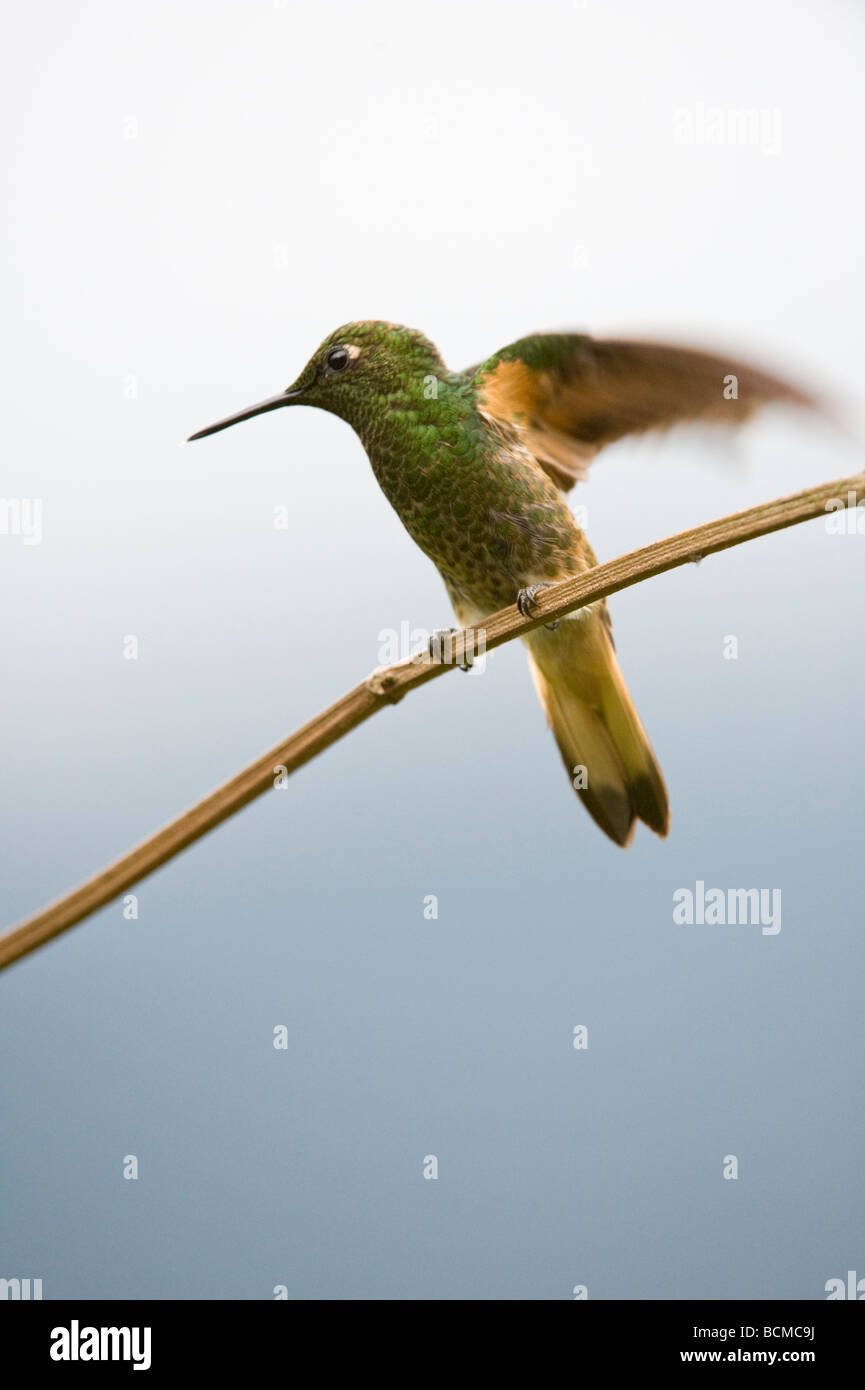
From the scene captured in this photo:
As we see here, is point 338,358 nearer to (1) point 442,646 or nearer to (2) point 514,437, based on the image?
(2) point 514,437

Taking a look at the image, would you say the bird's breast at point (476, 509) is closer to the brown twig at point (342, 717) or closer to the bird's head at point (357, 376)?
the bird's head at point (357, 376)

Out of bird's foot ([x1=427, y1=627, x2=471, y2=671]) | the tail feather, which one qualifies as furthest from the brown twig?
the tail feather

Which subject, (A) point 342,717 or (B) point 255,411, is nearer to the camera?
(A) point 342,717

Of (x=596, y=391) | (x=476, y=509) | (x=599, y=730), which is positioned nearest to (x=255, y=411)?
(x=476, y=509)

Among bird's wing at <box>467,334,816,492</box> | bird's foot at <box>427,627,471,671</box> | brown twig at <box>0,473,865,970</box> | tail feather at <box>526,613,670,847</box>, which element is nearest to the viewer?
brown twig at <box>0,473,865,970</box>

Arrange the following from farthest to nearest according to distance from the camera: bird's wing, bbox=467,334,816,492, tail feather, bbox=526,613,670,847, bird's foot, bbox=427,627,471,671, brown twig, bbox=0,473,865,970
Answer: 1. tail feather, bbox=526,613,670,847
2. bird's wing, bbox=467,334,816,492
3. bird's foot, bbox=427,627,471,671
4. brown twig, bbox=0,473,865,970

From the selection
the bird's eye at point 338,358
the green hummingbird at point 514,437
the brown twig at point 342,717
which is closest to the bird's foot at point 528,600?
the green hummingbird at point 514,437

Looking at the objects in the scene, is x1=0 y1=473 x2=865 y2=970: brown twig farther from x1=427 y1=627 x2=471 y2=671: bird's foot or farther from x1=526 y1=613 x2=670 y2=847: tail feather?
x1=526 y1=613 x2=670 y2=847: tail feather
